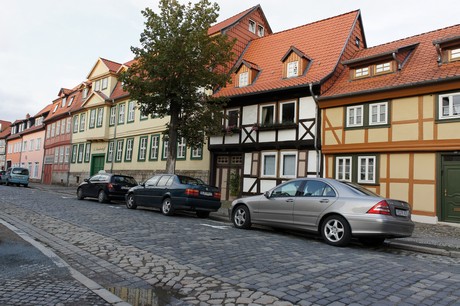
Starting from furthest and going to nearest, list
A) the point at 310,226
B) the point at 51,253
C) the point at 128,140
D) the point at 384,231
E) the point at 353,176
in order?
1. the point at 128,140
2. the point at 353,176
3. the point at 310,226
4. the point at 384,231
5. the point at 51,253

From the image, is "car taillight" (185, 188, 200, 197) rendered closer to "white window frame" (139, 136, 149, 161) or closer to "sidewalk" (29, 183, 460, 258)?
"sidewalk" (29, 183, 460, 258)

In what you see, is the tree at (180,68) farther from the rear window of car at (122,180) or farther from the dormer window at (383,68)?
the dormer window at (383,68)

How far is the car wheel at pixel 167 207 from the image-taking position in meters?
13.3

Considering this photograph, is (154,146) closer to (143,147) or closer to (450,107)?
(143,147)

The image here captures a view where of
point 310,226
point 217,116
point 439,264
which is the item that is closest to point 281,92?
point 217,116

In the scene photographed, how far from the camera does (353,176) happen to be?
16.5 meters

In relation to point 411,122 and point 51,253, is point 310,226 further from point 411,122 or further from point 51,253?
point 411,122

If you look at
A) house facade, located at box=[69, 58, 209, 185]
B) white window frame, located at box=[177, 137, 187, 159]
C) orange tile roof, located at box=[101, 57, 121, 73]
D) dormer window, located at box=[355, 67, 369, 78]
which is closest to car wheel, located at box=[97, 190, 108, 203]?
house facade, located at box=[69, 58, 209, 185]

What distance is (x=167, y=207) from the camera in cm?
1349

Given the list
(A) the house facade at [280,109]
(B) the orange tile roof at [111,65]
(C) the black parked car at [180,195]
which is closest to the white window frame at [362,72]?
(A) the house facade at [280,109]

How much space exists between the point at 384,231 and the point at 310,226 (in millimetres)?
1689

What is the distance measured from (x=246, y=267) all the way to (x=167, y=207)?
8.06 m

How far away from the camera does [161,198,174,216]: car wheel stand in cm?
1329


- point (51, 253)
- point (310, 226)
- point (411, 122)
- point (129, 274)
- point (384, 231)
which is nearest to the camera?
point (129, 274)
